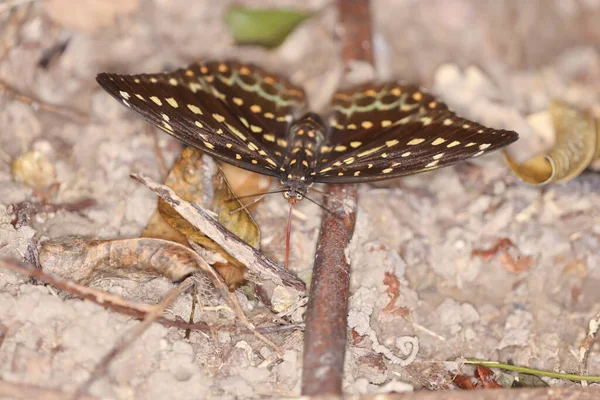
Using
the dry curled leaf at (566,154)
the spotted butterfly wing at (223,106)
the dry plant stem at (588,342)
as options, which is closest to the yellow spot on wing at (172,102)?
the spotted butterfly wing at (223,106)

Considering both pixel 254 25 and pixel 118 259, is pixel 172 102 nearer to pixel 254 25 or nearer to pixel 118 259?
pixel 118 259

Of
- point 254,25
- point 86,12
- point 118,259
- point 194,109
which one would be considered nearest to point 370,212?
point 194,109

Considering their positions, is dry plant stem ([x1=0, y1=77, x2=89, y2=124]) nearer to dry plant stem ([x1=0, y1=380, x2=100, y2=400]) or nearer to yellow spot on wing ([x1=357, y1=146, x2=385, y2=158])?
yellow spot on wing ([x1=357, y1=146, x2=385, y2=158])

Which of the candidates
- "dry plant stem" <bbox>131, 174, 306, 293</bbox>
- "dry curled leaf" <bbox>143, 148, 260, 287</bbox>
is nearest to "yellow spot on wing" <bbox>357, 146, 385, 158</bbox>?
"dry curled leaf" <bbox>143, 148, 260, 287</bbox>

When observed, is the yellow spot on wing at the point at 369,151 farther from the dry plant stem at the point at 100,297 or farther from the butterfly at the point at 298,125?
the dry plant stem at the point at 100,297

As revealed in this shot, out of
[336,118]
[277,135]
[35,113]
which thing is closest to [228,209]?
[277,135]
